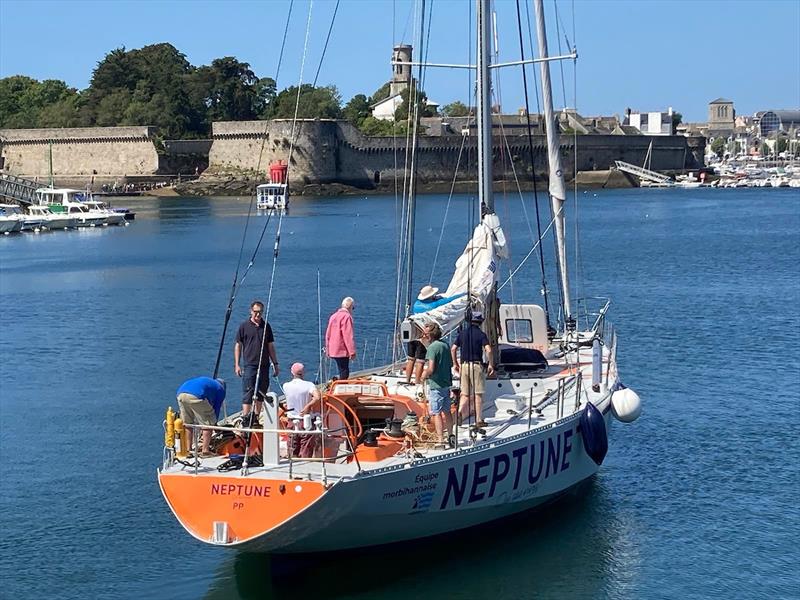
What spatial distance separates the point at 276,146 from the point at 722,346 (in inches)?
3146

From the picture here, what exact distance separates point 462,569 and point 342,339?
128 inches

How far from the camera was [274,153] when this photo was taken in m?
106

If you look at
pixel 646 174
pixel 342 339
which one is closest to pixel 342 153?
pixel 646 174

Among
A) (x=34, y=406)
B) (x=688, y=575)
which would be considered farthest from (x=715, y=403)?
(x=34, y=406)

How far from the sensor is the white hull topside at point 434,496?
12.2 m

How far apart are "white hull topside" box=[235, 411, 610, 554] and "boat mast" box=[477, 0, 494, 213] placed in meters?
3.16

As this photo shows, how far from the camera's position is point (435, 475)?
12828 mm

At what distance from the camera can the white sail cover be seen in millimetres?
14719

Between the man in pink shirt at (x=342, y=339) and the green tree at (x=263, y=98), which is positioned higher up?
the green tree at (x=263, y=98)

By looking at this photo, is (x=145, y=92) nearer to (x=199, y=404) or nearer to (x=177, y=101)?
(x=177, y=101)

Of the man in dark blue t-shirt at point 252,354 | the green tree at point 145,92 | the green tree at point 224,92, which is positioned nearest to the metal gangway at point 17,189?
the green tree at point 145,92

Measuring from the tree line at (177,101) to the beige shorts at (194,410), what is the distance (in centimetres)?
10296

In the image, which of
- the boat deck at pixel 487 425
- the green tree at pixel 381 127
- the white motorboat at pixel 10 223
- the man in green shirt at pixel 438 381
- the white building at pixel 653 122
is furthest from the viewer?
the white building at pixel 653 122

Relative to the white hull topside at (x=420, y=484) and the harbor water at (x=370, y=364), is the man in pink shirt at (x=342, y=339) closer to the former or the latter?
the white hull topside at (x=420, y=484)
